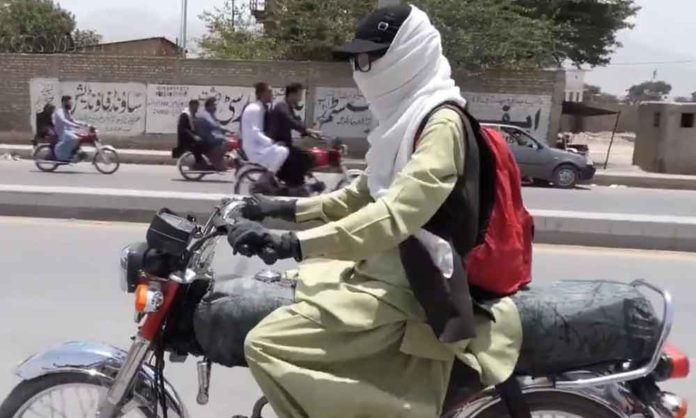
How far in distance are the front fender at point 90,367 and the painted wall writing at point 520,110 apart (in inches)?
754

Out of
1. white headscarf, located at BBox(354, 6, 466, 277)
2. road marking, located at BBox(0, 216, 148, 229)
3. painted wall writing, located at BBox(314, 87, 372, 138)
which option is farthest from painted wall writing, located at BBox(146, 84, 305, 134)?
white headscarf, located at BBox(354, 6, 466, 277)

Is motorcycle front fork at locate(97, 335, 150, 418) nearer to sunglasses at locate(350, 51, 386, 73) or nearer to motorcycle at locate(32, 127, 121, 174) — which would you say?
sunglasses at locate(350, 51, 386, 73)

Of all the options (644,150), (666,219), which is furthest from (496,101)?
(666,219)

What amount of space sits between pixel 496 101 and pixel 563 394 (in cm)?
1934

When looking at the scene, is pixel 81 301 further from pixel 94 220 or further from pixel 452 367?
pixel 452 367

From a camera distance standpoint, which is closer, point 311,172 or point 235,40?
point 311,172

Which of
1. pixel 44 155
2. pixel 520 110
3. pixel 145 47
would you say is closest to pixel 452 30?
pixel 520 110

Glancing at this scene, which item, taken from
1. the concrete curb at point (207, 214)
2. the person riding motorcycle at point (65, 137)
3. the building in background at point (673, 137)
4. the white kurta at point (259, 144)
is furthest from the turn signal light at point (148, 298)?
the building in background at point (673, 137)

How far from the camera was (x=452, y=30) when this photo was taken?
21.8 metres

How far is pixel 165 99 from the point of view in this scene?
2241cm

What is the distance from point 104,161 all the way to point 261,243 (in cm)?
1444

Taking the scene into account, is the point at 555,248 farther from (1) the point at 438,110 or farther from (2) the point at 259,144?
(1) the point at 438,110

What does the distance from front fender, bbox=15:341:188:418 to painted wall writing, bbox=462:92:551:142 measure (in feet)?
62.8

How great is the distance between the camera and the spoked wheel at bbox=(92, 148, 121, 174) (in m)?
15.9
